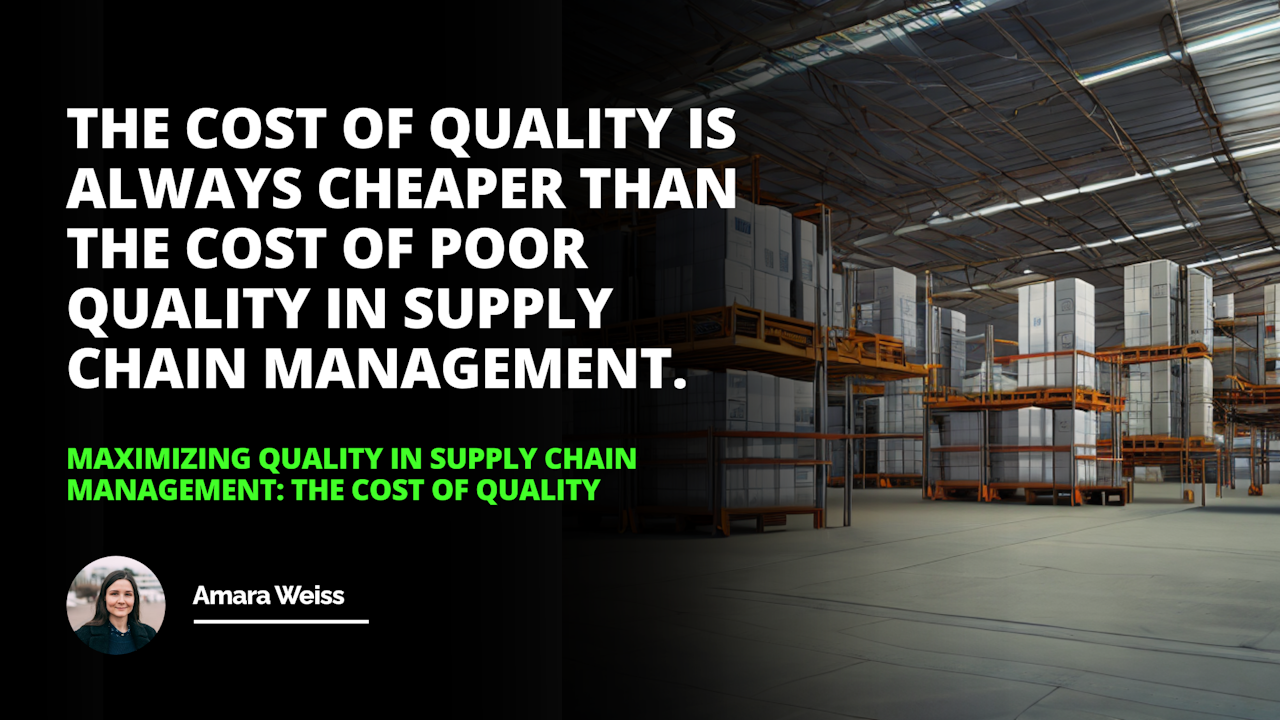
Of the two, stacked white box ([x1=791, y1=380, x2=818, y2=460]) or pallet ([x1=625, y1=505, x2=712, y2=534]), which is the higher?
stacked white box ([x1=791, y1=380, x2=818, y2=460])

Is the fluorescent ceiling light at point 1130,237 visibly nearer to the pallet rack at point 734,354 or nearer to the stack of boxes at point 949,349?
the stack of boxes at point 949,349

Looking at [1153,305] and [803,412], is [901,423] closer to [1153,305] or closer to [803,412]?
[1153,305]

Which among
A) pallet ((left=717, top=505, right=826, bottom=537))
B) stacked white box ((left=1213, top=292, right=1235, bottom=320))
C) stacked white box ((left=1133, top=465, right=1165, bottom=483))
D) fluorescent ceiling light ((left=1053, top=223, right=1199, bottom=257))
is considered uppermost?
fluorescent ceiling light ((left=1053, top=223, right=1199, bottom=257))

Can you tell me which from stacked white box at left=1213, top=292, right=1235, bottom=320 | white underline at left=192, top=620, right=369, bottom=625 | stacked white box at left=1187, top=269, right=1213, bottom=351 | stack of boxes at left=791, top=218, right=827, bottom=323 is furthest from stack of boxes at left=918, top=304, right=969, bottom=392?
white underline at left=192, top=620, right=369, bottom=625

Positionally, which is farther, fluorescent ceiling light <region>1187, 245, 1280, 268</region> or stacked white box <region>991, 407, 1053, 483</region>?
fluorescent ceiling light <region>1187, 245, 1280, 268</region>

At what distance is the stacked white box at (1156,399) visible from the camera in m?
15.0

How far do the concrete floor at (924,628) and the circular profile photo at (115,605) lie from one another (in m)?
1.42

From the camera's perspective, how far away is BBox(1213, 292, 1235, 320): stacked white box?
19469 millimetres

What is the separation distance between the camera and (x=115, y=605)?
1.42 metres

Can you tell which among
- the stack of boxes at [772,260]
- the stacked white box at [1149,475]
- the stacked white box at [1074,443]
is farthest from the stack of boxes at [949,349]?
the stacked white box at [1149,475]

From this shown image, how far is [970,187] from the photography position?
18.2 meters

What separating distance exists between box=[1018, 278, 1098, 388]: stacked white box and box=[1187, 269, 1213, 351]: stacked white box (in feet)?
9.65

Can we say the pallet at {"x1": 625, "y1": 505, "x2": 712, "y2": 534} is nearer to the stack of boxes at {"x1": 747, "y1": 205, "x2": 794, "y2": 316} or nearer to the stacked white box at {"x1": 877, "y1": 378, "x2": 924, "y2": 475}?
the stack of boxes at {"x1": 747, "y1": 205, "x2": 794, "y2": 316}

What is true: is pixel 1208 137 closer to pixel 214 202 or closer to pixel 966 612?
pixel 966 612
